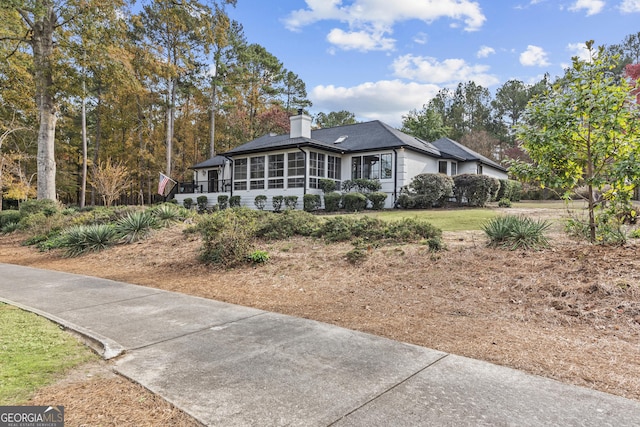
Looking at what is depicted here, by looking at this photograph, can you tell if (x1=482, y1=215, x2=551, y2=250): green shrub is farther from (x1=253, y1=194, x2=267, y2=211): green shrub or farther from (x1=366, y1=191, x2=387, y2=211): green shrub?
(x1=253, y1=194, x2=267, y2=211): green shrub

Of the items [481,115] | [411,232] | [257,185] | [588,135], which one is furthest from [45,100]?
[481,115]

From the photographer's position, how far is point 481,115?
51031mm

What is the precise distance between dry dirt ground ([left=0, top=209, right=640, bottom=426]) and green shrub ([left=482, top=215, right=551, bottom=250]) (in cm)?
24

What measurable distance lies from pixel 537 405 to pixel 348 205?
1555cm

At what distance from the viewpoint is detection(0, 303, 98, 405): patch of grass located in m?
2.60

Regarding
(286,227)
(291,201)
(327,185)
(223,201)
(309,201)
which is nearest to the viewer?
(286,227)

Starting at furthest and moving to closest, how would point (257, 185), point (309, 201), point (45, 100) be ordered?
point (257, 185) → point (309, 201) → point (45, 100)

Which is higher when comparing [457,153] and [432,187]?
[457,153]

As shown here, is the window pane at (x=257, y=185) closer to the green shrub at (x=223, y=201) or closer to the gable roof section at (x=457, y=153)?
the green shrub at (x=223, y=201)

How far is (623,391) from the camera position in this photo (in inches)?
106

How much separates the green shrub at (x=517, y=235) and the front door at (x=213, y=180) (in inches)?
943

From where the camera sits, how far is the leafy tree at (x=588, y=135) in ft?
19.1

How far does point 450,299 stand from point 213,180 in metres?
25.7

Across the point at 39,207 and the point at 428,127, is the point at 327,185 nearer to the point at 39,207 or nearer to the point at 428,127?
the point at 39,207
